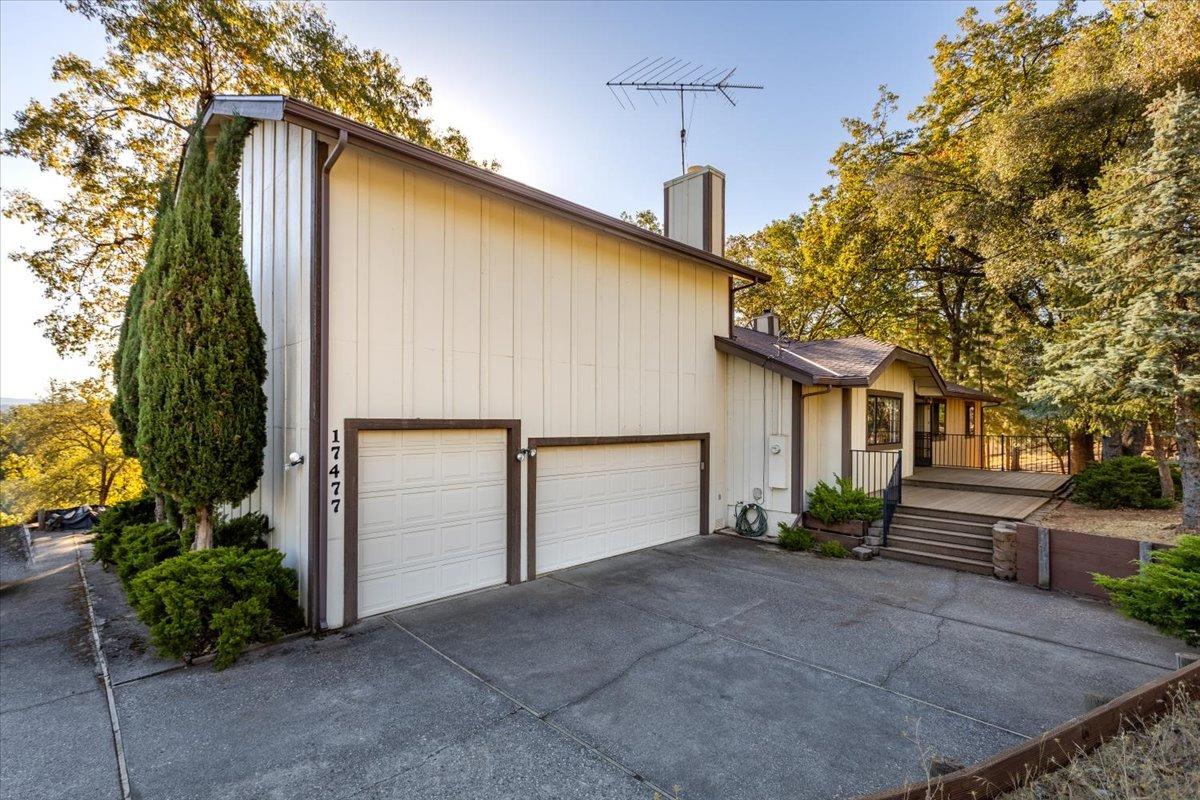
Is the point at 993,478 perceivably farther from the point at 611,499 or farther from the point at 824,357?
the point at 611,499

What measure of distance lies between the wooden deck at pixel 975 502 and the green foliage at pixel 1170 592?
9.96ft

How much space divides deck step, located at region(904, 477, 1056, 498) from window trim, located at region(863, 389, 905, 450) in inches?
34.0

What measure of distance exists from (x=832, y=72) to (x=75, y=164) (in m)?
16.9

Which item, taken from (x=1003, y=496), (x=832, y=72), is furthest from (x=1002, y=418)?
(x=832, y=72)

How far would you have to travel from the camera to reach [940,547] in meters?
7.61

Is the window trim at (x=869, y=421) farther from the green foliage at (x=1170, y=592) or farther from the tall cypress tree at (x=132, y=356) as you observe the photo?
the tall cypress tree at (x=132, y=356)

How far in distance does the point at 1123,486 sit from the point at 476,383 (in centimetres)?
1110

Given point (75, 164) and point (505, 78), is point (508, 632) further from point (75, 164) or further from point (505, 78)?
point (75, 164)

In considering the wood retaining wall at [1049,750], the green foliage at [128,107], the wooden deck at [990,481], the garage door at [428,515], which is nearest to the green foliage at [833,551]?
the wooden deck at [990,481]

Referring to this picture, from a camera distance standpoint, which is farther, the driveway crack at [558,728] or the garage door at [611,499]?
the garage door at [611,499]

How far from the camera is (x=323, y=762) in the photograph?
3105 mm

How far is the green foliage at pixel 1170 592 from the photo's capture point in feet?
15.0

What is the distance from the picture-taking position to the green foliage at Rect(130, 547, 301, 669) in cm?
427

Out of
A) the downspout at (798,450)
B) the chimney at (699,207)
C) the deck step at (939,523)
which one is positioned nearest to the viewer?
the deck step at (939,523)
